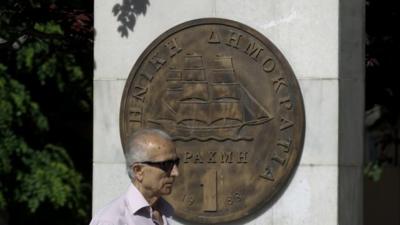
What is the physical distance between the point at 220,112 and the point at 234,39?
476mm

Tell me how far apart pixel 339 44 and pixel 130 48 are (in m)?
1.40

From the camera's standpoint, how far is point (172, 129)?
8781 mm

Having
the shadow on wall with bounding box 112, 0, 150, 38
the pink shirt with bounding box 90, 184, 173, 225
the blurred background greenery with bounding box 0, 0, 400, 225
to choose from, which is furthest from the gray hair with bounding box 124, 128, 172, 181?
the blurred background greenery with bounding box 0, 0, 400, 225

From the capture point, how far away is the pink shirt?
6.17 meters

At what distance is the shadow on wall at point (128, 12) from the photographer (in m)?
8.91

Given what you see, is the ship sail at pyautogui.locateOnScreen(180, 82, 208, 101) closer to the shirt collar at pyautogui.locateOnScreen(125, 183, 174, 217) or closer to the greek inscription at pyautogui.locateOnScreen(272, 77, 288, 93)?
the greek inscription at pyautogui.locateOnScreen(272, 77, 288, 93)

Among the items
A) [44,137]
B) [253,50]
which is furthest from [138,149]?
[44,137]

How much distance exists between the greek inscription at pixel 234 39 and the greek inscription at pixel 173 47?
1.12 ft

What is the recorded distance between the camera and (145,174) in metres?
6.28

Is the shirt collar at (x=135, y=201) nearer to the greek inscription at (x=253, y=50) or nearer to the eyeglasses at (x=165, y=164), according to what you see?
the eyeglasses at (x=165, y=164)

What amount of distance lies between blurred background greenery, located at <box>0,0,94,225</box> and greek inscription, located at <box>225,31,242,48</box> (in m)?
5.26

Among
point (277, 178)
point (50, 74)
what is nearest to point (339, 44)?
point (277, 178)

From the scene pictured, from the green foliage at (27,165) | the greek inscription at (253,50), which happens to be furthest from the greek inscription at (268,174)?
the green foliage at (27,165)

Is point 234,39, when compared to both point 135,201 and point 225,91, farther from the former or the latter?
point 135,201
